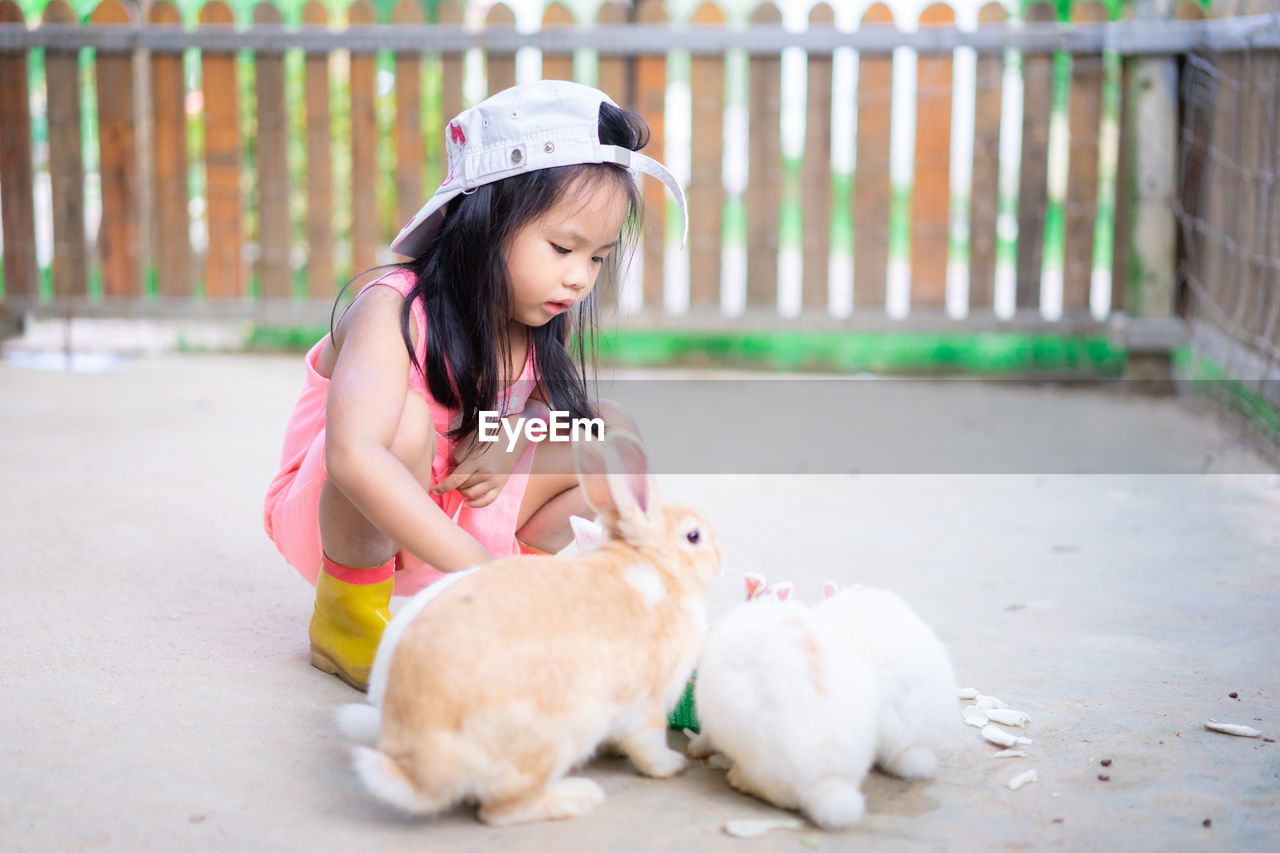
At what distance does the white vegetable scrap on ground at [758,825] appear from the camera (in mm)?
1584

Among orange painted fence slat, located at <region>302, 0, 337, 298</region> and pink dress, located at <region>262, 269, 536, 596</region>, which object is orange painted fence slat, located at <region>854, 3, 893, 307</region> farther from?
pink dress, located at <region>262, 269, 536, 596</region>

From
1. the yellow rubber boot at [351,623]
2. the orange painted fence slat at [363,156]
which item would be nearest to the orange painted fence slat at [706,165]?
the orange painted fence slat at [363,156]

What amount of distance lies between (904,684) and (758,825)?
31 cm

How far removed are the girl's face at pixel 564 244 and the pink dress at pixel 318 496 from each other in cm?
22

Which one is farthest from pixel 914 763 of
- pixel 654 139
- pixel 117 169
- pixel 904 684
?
pixel 117 169

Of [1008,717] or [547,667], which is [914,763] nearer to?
[1008,717]

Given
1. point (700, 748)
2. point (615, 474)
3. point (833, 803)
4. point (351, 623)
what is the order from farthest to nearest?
point (351, 623) → point (700, 748) → point (615, 474) → point (833, 803)

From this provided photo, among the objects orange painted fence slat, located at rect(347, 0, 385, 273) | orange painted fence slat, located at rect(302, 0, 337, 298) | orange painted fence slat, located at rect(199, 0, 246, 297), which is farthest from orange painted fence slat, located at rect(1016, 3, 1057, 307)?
orange painted fence slat, located at rect(199, 0, 246, 297)

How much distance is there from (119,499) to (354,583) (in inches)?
63.4

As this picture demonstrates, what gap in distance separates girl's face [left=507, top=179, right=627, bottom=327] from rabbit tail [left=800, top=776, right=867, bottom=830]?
39.7 inches

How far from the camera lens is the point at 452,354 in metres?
2.16

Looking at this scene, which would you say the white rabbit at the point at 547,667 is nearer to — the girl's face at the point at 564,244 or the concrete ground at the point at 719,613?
the concrete ground at the point at 719,613

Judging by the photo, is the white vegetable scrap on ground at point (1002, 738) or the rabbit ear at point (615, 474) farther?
the white vegetable scrap on ground at point (1002, 738)

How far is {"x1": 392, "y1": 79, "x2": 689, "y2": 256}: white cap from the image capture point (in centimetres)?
214
